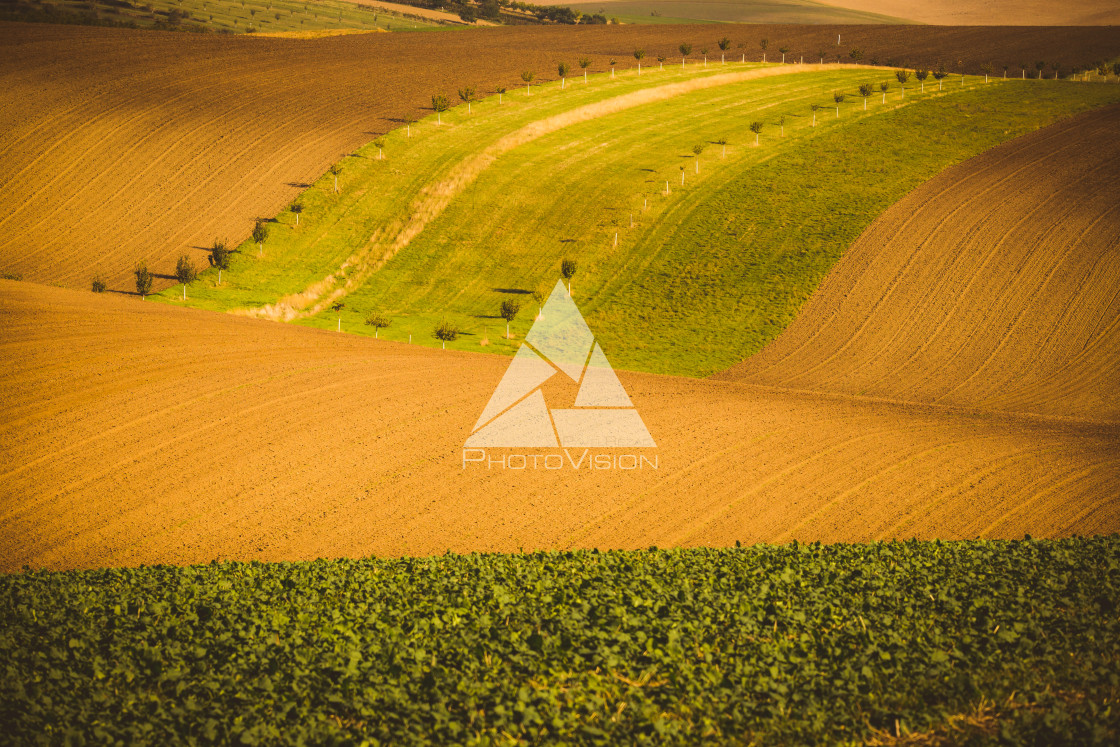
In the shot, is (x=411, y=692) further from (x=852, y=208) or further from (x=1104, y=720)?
(x=852, y=208)

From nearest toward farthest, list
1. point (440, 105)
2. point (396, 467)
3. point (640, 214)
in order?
point (396, 467)
point (640, 214)
point (440, 105)

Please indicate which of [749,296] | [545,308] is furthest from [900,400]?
[545,308]

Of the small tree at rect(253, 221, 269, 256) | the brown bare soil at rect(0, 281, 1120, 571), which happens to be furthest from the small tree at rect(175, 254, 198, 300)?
the brown bare soil at rect(0, 281, 1120, 571)

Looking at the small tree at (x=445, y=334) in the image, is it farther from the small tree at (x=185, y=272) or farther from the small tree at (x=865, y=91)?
the small tree at (x=865, y=91)

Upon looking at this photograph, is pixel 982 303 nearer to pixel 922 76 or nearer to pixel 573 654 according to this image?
pixel 573 654

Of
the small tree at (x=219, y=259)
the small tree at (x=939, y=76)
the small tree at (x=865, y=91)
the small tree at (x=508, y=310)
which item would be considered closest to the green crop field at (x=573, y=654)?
the small tree at (x=508, y=310)

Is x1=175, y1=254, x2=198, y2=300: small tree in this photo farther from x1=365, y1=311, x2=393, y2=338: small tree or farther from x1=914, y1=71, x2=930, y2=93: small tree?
x1=914, y1=71, x2=930, y2=93: small tree

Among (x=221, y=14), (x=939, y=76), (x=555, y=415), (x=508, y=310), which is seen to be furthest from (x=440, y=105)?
(x=221, y=14)
